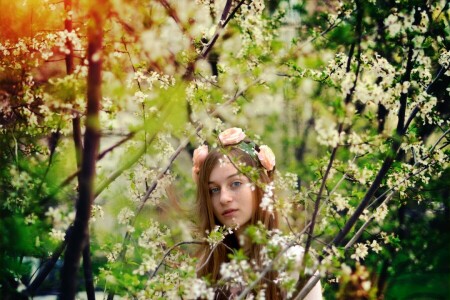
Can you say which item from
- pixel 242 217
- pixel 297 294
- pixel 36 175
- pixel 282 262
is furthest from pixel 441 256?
pixel 36 175

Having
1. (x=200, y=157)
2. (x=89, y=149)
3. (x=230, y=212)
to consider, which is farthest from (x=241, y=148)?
(x=89, y=149)

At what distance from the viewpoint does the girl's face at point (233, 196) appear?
2868mm

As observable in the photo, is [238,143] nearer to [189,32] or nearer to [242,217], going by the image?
[242,217]

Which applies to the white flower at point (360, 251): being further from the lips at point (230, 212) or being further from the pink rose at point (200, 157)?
the pink rose at point (200, 157)

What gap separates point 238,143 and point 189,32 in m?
0.65

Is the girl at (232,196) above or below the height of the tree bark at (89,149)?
above

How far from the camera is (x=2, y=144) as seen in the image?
266 centimetres

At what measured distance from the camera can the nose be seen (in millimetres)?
2836

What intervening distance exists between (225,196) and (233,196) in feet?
0.17

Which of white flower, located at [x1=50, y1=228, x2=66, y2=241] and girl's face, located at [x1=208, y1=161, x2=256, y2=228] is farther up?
girl's face, located at [x1=208, y1=161, x2=256, y2=228]

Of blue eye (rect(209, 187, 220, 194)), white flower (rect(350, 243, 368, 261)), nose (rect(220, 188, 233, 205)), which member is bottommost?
white flower (rect(350, 243, 368, 261))

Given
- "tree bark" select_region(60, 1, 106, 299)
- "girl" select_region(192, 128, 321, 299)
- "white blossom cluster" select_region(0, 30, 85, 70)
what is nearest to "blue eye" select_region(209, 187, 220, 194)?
"girl" select_region(192, 128, 321, 299)

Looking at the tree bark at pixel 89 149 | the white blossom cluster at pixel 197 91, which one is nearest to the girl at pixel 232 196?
the white blossom cluster at pixel 197 91

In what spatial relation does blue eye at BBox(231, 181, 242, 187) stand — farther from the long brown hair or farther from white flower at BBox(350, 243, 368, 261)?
white flower at BBox(350, 243, 368, 261)
